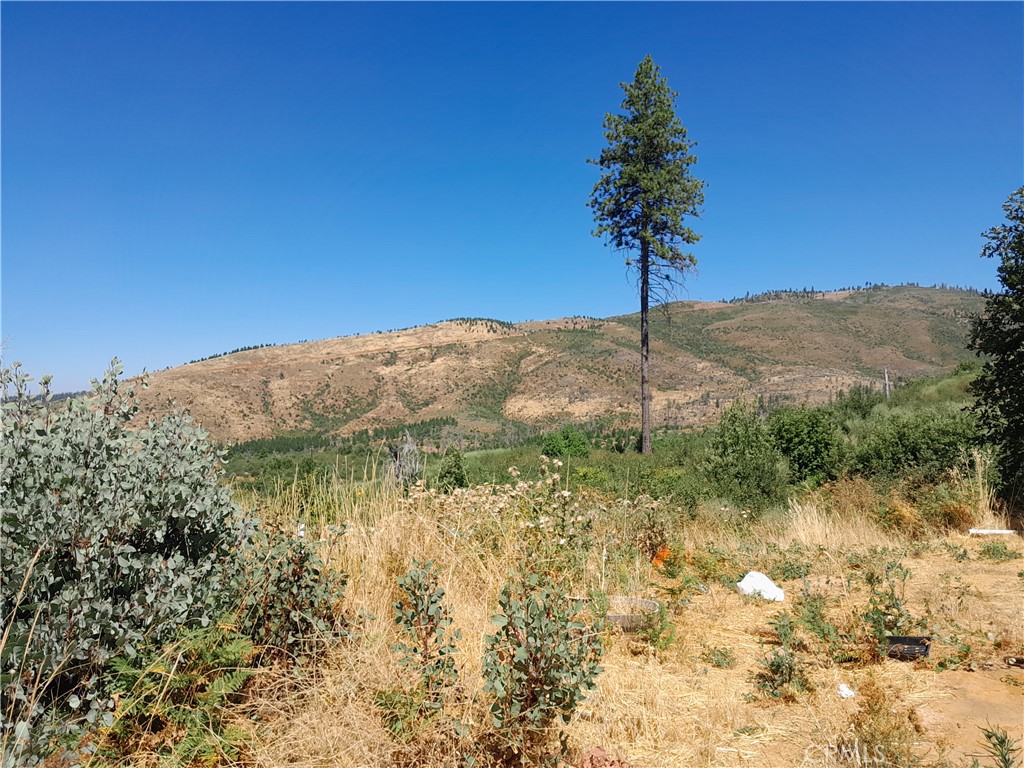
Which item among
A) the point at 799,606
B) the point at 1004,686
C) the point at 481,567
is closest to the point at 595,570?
the point at 481,567

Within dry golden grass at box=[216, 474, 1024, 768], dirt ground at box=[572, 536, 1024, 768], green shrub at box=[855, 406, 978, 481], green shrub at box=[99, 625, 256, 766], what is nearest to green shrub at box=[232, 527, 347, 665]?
dry golden grass at box=[216, 474, 1024, 768]

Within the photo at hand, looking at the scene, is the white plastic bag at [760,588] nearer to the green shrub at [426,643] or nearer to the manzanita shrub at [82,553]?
the green shrub at [426,643]

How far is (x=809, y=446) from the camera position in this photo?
1215 cm

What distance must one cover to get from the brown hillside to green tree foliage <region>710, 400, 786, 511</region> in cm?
2559

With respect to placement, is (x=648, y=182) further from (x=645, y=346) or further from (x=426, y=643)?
(x=426, y=643)

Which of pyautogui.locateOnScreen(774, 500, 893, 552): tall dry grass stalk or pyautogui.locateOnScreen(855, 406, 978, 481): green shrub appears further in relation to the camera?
pyautogui.locateOnScreen(855, 406, 978, 481): green shrub

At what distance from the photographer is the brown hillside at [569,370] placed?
47.7 m

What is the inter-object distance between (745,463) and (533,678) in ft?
28.3

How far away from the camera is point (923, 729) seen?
106 inches

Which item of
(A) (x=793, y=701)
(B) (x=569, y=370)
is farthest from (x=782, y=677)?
(B) (x=569, y=370)

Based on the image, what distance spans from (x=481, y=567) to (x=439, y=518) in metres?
0.88

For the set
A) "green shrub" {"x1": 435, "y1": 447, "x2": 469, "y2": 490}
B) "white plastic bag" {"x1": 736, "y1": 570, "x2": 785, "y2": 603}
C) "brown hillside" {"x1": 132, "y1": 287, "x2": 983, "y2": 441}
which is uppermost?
"brown hillside" {"x1": 132, "y1": 287, "x2": 983, "y2": 441}

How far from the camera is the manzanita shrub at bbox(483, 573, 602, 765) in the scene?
2178 millimetres

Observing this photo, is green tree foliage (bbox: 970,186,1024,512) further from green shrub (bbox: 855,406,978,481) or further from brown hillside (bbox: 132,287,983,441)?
brown hillside (bbox: 132,287,983,441)
